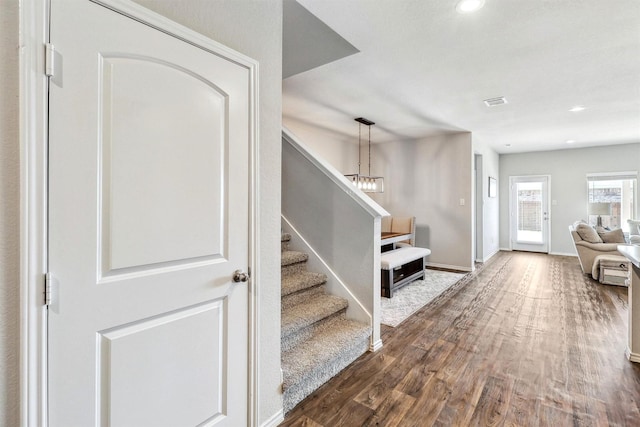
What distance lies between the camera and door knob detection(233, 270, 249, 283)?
55.7 inches

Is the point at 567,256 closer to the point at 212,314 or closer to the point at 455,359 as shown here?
the point at 455,359

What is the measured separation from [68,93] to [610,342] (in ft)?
12.9

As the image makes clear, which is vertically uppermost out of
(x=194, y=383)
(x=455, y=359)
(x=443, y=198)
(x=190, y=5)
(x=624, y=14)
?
(x=624, y=14)

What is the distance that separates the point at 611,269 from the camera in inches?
174

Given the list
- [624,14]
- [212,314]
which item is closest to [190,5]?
[212,314]

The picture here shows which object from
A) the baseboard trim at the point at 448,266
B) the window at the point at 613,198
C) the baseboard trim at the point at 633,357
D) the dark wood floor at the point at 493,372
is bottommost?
the dark wood floor at the point at 493,372

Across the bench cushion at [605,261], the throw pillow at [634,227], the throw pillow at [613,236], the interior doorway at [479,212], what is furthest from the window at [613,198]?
the interior doorway at [479,212]

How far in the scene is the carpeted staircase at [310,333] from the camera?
1883 mm

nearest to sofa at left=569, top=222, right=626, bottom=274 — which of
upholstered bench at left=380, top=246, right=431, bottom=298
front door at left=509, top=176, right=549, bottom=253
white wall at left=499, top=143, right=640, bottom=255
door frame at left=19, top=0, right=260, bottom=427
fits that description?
white wall at left=499, top=143, right=640, bottom=255

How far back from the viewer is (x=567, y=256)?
6793 mm

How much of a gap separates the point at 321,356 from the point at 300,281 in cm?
63

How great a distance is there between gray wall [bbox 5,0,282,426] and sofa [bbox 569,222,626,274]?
557cm

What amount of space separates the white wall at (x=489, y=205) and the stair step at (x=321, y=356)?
15.2ft

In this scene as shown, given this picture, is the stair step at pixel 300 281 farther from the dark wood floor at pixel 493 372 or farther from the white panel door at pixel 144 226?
the white panel door at pixel 144 226
